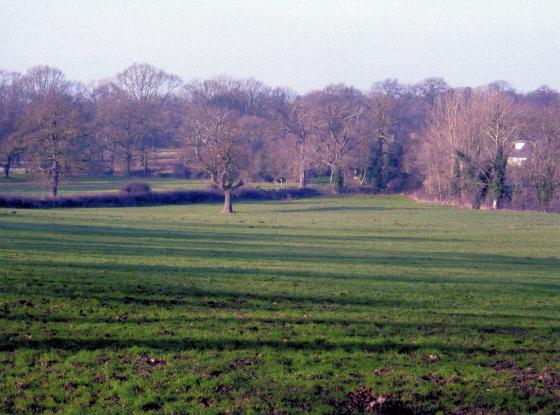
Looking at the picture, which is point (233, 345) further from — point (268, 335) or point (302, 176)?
point (302, 176)

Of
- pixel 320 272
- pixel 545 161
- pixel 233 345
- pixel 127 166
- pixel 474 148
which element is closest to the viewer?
pixel 233 345

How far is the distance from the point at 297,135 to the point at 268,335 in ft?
332

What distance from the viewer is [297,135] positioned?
112 m

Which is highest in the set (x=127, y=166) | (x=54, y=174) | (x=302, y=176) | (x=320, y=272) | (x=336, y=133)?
(x=336, y=133)

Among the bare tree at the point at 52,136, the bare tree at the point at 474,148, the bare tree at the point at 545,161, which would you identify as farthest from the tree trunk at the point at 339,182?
the bare tree at the point at 52,136

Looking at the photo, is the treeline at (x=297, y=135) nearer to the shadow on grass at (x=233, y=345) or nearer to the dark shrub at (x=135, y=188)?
the dark shrub at (x=135, y=188)

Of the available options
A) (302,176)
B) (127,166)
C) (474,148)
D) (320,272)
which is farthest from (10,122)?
(320,272)

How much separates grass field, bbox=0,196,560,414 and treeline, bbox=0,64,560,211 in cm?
4455

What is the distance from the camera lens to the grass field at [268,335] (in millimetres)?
8680

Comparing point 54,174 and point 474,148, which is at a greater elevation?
point 474,148

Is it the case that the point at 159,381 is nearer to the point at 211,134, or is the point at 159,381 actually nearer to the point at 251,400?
the point at 251,400

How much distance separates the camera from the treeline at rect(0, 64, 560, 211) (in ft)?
233

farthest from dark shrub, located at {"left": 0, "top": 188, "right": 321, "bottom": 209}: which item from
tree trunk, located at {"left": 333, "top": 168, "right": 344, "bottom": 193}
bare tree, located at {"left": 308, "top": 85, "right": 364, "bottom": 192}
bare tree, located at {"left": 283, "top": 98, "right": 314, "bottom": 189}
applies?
bare tree, located at {"left": 308, "top": 85, "right": 364, "bottom": 192}

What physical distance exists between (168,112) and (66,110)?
57.5 metres
